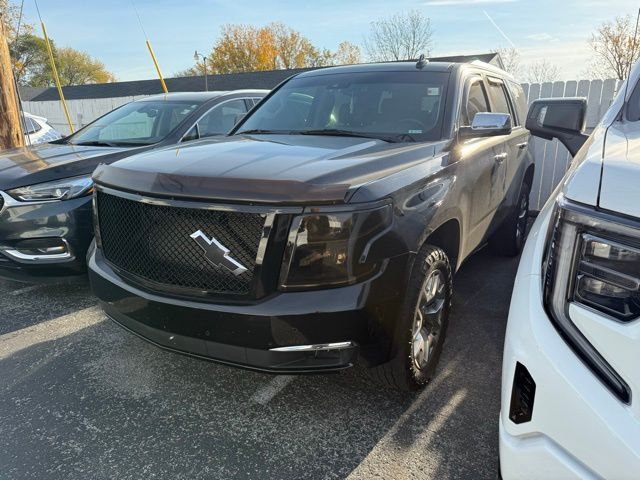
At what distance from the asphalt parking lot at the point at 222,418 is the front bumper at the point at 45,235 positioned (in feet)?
1.90

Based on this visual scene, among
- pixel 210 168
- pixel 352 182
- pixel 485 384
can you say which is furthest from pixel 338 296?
pixel 485 384

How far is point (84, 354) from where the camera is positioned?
10.6ft

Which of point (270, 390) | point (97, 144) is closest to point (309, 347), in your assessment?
point (270, 390)

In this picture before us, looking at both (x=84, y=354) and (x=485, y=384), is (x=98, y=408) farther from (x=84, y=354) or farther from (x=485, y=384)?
(x=485, y=384)

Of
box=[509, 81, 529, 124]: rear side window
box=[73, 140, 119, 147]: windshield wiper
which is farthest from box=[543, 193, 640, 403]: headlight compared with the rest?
box=[73, 140, 119, 147]: windshield wiper

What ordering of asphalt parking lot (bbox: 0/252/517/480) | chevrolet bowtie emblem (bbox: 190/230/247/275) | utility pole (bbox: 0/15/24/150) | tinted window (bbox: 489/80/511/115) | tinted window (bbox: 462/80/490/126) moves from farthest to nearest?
utility pole (bbox: 0/15/24/150) → tinted window (bbox: 489/80/511/115) → tinted window (bbox: 462/80/490/126) → asphalt parking lot (bbox: 0/252/517/480) → chevrolet bowtie emblem (bbox: 190/230/247/275)

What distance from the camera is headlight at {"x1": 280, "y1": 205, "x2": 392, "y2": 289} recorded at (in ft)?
6.49

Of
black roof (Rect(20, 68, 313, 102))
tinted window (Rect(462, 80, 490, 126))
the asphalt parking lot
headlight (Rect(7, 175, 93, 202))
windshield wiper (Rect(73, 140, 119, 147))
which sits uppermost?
black roof (Rect(20, 68, 313, 102))

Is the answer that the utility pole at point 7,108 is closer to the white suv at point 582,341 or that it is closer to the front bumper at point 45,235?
the front bumper at point 45,235

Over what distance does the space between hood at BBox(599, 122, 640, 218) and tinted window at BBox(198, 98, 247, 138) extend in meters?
4.30

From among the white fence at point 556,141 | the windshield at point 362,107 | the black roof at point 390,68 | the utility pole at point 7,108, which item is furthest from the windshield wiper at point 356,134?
the utility pole at point 7,108

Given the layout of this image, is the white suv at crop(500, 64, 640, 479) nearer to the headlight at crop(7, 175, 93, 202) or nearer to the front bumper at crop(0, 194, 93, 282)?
the front bumper at crop(0, 194, 93, 282)

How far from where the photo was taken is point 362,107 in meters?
3.44

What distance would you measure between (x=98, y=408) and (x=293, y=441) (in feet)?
3.69
